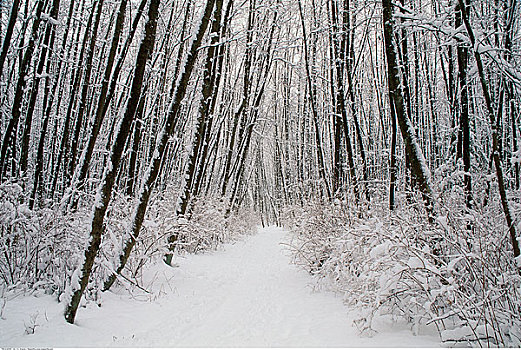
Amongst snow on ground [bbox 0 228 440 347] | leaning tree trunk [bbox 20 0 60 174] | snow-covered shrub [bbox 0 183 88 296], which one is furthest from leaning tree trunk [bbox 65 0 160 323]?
leaning tree trunk [bbox 20 0 60 174]

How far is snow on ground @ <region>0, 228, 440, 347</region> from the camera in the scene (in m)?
2.93

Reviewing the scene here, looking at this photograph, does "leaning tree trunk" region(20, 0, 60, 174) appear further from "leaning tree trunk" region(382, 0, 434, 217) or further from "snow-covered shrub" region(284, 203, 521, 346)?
"snow-covered shrub" region(284, 203, 521, 346)

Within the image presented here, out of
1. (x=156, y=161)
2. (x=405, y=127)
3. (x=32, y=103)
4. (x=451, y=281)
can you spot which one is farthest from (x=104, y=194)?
(x=405, y=127)

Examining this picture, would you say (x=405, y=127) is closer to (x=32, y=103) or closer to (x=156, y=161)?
(x=156, y=161)

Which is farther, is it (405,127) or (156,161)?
(156,161)

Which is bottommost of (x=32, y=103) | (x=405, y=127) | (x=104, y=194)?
(x=104, y=194)

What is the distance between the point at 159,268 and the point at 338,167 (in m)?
4.39

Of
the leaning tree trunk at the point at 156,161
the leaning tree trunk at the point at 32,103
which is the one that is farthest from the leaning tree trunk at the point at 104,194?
the leaning tree trunk at the point at 32,103

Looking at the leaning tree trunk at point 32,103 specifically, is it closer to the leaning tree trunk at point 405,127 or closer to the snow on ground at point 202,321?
the snow on ground at point 202,321

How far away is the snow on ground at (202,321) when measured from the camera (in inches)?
115

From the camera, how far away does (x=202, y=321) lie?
12.5ft

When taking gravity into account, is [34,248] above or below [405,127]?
below

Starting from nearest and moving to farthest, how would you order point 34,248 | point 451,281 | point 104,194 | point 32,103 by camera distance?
point 451,281
point 104,194
point 34,248
point 32,103

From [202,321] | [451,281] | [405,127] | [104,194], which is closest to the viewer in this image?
[451,281]
